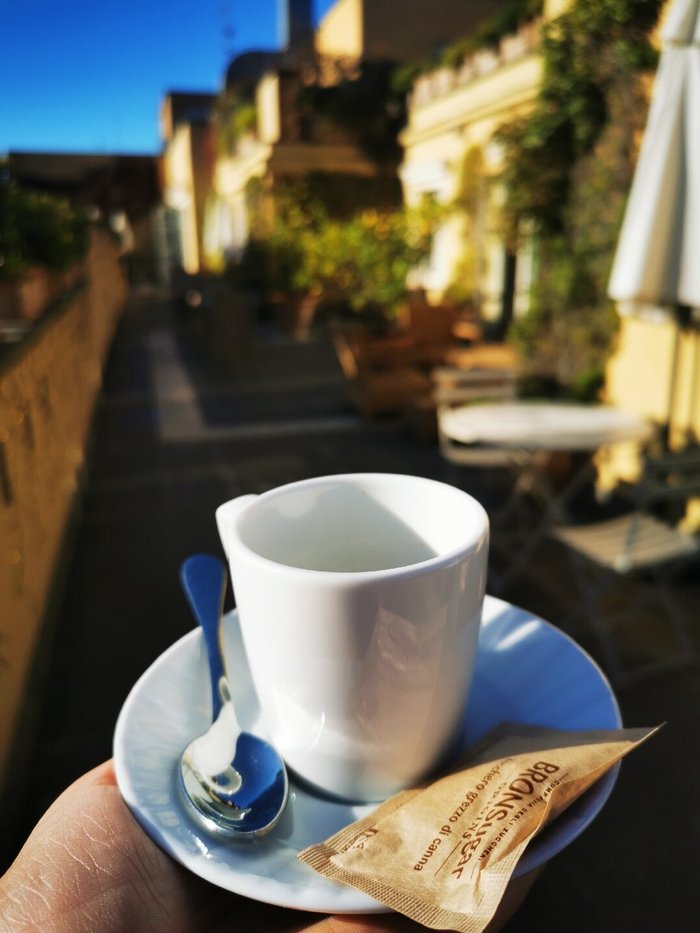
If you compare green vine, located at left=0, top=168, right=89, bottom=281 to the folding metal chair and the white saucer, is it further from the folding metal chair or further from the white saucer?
the white saucer

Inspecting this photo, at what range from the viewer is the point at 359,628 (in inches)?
27.6

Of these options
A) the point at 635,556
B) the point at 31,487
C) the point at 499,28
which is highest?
the point at 499,28

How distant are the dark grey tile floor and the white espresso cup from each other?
3.69 ft

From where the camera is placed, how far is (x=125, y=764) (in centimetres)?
78

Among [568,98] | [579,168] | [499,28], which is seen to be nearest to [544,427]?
[579,168]

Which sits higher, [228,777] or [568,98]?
[568,98]

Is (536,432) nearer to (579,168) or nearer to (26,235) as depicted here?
(579,168)

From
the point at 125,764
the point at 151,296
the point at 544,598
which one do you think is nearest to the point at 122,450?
the point at 544,598

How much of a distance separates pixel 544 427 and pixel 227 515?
2639mm

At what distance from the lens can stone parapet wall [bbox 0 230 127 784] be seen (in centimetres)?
211

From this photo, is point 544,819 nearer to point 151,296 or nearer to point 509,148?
point 509,148

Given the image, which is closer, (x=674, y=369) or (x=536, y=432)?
(x=536, y=432)

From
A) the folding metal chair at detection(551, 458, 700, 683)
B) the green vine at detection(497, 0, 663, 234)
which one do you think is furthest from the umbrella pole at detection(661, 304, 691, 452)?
the green vine at detection(497, 0, 663, 234)

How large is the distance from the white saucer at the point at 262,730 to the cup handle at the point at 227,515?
0.78ft
